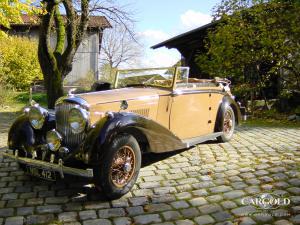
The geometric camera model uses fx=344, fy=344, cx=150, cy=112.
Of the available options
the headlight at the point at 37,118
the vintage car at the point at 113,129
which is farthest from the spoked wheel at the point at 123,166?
the headlight at the point at 37,118

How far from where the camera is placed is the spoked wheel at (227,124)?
6659mm

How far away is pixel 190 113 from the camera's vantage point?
5.67 meters

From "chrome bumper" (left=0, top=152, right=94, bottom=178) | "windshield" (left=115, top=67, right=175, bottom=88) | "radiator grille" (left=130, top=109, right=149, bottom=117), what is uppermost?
"windshield" (left=115, top=67, right=175, bottom=88)

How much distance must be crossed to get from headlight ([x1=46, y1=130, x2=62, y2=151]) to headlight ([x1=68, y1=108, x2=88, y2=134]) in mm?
195

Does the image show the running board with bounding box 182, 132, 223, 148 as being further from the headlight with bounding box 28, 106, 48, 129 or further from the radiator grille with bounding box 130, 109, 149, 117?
the headlight with bounding box 28, 106, 48, 129

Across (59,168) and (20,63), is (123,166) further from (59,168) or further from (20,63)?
(20,63)

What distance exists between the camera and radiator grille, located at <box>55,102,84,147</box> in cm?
418

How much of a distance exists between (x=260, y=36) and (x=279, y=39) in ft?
2.03

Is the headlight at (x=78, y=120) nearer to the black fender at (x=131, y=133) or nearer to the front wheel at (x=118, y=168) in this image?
the black fender at (x=131, y=133)

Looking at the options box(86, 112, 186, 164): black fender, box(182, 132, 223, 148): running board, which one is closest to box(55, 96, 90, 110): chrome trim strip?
box(86, 112, 186, 164): black fender

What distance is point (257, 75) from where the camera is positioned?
37.7 feet

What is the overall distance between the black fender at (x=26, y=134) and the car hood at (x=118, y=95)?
580 millimetres

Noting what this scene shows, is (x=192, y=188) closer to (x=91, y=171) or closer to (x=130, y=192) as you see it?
(x=130, y=192)

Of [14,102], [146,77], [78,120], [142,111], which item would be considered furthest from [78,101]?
[14,102]
